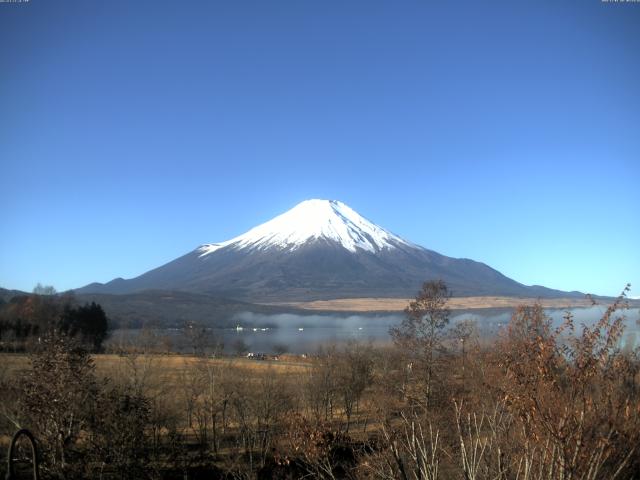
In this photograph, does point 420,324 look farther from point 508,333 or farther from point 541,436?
point 541,436

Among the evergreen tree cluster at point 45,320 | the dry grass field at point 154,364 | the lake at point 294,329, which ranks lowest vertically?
the lake at point 294,329

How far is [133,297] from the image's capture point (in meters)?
178

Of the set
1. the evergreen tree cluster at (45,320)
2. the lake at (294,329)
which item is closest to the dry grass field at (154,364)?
the lake at (294,329)

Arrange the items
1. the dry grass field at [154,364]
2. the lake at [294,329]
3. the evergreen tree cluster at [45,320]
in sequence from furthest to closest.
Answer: the lake at [294,329]
the evergreen tree cluster at [45,320]
the dry grass field at [154,364]

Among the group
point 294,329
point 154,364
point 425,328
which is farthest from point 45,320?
point 294,329

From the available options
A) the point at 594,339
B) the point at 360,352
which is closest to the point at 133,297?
the point at 360,352

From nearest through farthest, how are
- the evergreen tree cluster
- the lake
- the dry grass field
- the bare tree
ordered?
the bare tree → the dry grass field → the evergreen tree cluster → the lake

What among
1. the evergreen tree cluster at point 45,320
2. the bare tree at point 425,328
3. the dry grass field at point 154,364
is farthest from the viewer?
the evergreen tree cluster at point 45,320

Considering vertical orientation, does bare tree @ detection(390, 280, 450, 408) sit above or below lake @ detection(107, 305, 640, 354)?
above

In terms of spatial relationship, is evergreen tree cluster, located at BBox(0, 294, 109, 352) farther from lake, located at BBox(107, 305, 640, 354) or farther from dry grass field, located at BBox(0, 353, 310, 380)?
dry grass field, located at BBox(0, 353, 310, 380)

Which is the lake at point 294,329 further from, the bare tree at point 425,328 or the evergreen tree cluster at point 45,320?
the bare tree at point 425,328

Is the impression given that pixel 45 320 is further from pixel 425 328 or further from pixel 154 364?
pixel 425 328

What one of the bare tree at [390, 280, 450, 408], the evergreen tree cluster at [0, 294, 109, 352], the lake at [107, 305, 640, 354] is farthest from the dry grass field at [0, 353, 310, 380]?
the evergreen tree cluster at [0, 294, 109, 352]

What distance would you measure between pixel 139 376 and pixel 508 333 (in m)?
20.3
